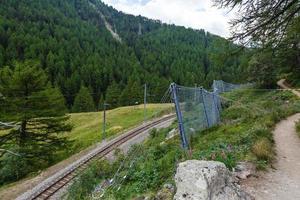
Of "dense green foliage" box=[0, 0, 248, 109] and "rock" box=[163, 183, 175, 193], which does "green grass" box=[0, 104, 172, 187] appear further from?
"dense green foliage" box=[0, 0, 248, 109]

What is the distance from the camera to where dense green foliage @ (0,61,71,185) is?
29.2 meters

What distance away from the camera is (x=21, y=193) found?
18.7 metres

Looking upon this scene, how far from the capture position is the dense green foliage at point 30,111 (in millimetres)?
29219

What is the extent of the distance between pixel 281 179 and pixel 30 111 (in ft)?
84.8

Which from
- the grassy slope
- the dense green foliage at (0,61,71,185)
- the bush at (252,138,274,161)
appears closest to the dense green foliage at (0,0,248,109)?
the dense green foliage at (0,61,71,185)

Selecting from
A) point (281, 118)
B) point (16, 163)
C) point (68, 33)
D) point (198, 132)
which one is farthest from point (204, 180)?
point (68, 33)

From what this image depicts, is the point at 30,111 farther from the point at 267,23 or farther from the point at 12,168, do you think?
the point at 267,23

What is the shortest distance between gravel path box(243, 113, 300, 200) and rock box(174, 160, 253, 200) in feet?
3.40

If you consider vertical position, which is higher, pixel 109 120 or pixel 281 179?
pixel 281 179

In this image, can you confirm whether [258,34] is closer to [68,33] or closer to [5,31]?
[5,31]

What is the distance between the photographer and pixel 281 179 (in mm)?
8414

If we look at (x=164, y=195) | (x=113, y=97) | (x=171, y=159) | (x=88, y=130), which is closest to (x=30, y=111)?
(x=171, y=159)

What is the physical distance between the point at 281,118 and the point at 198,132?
6581 mm

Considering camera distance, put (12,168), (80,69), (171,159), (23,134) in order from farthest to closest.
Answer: (80,69) < (23,134) < (12,168) < (171,159)
